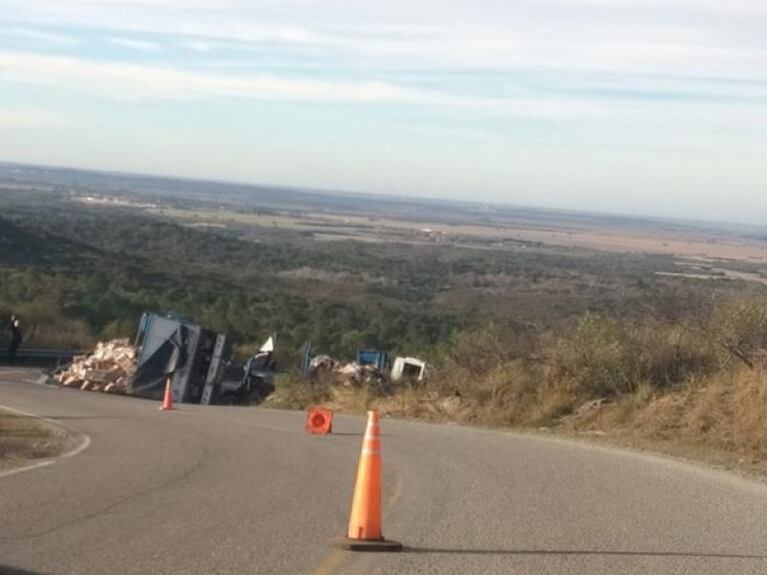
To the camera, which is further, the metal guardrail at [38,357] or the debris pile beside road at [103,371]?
the metal guardrail at [38,357]

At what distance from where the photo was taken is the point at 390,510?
9.94 metres

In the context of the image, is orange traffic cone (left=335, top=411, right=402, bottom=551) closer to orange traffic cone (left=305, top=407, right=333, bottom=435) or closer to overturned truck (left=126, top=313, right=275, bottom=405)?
orange traffic cone (left=305, top=407, right=333, bottom=435)

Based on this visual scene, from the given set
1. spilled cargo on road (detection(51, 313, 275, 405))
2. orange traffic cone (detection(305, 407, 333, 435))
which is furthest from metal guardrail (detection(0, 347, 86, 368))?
orange traffic cone (detection(305, 407, 333, 435))

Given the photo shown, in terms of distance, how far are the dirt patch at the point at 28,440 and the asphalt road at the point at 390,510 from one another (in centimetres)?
56

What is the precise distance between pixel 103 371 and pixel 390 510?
2321 centimetres

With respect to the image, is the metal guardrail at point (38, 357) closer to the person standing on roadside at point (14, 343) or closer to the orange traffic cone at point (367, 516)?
the person standing on roadside at point (14, 343)

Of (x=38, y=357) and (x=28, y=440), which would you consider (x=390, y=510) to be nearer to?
(x=28, y=440)

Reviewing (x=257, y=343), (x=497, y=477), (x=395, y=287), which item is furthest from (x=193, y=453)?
(x=395, y=287)

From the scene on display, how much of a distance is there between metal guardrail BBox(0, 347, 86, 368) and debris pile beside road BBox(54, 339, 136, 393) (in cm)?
740

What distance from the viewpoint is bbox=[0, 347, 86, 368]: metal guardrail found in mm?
Result: 40569

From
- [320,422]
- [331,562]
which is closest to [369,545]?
[331,562]

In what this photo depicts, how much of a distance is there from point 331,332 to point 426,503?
4133 cm

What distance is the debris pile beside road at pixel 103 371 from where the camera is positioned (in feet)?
103

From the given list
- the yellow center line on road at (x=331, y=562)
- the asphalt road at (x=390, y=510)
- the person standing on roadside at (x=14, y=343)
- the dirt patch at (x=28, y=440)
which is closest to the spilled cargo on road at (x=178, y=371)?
the person standing on roadside at (x=14, y=343)
